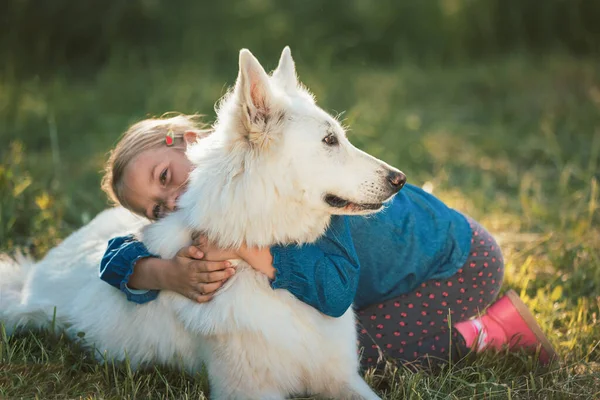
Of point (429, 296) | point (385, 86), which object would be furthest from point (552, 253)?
point (385, 86)

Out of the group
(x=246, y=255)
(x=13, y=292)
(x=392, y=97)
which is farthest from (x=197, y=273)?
(x=392, y=97)

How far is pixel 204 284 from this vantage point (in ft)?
7.71

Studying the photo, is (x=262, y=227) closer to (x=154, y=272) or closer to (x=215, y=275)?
(x=215, y=275)

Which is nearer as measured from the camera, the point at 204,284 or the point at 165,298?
the point at 204,284

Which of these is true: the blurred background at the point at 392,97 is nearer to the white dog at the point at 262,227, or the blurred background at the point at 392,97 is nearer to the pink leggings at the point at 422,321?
the pink leggings at the point at 422,321

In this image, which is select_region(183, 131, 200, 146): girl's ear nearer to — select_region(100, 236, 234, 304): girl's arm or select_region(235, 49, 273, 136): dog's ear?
select_region(100, 236, 234, 304): girl's arm

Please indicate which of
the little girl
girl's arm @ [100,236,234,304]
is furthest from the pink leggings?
girl's arm @ [100,236,234,304]

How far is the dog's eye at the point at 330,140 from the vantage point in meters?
2.31

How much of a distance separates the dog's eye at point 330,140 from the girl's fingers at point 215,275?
1.80 ft

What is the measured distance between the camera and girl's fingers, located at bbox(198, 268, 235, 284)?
7.63 feet

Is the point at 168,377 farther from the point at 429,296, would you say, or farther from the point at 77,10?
the point at 77,10

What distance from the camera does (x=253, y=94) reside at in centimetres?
221

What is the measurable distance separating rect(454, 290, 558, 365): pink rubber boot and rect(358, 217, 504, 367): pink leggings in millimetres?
64

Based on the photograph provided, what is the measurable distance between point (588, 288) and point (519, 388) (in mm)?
1123
